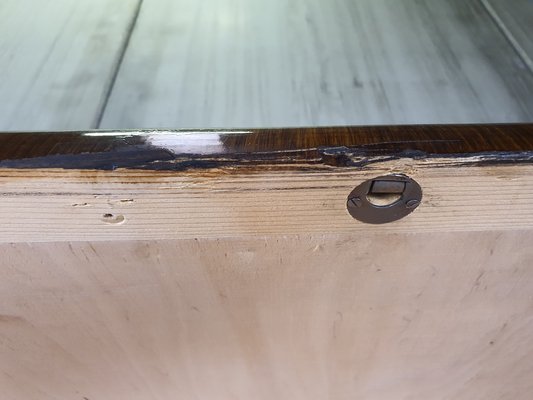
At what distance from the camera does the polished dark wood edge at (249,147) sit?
258mm

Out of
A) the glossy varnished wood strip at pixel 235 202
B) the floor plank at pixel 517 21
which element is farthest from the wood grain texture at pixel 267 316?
the floor plank at pixel 517 21

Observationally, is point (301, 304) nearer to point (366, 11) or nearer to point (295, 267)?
point (295, 267)

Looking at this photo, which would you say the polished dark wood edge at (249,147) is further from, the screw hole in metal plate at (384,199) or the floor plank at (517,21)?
the floor plank at (517,21)

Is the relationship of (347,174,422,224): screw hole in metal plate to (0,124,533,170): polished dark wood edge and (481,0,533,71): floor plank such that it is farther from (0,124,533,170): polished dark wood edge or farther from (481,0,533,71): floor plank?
(481,0,533,71): floor plank

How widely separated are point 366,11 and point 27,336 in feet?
1.17

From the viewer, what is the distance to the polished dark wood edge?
26 cm

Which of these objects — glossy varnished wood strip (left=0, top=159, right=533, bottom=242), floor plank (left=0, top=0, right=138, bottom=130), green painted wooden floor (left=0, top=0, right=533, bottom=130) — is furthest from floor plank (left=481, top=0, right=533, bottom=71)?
floor plank (left=0, top=0, right=138, bottom=130)

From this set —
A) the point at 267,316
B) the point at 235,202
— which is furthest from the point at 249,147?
the point at 267,316

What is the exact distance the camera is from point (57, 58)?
37cm

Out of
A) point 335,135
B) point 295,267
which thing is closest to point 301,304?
point 295,267

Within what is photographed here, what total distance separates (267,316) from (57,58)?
0.77ft

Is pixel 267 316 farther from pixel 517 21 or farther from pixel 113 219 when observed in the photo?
pixel 517 21

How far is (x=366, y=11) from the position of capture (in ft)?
1.42

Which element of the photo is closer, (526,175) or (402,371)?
(526,175)
